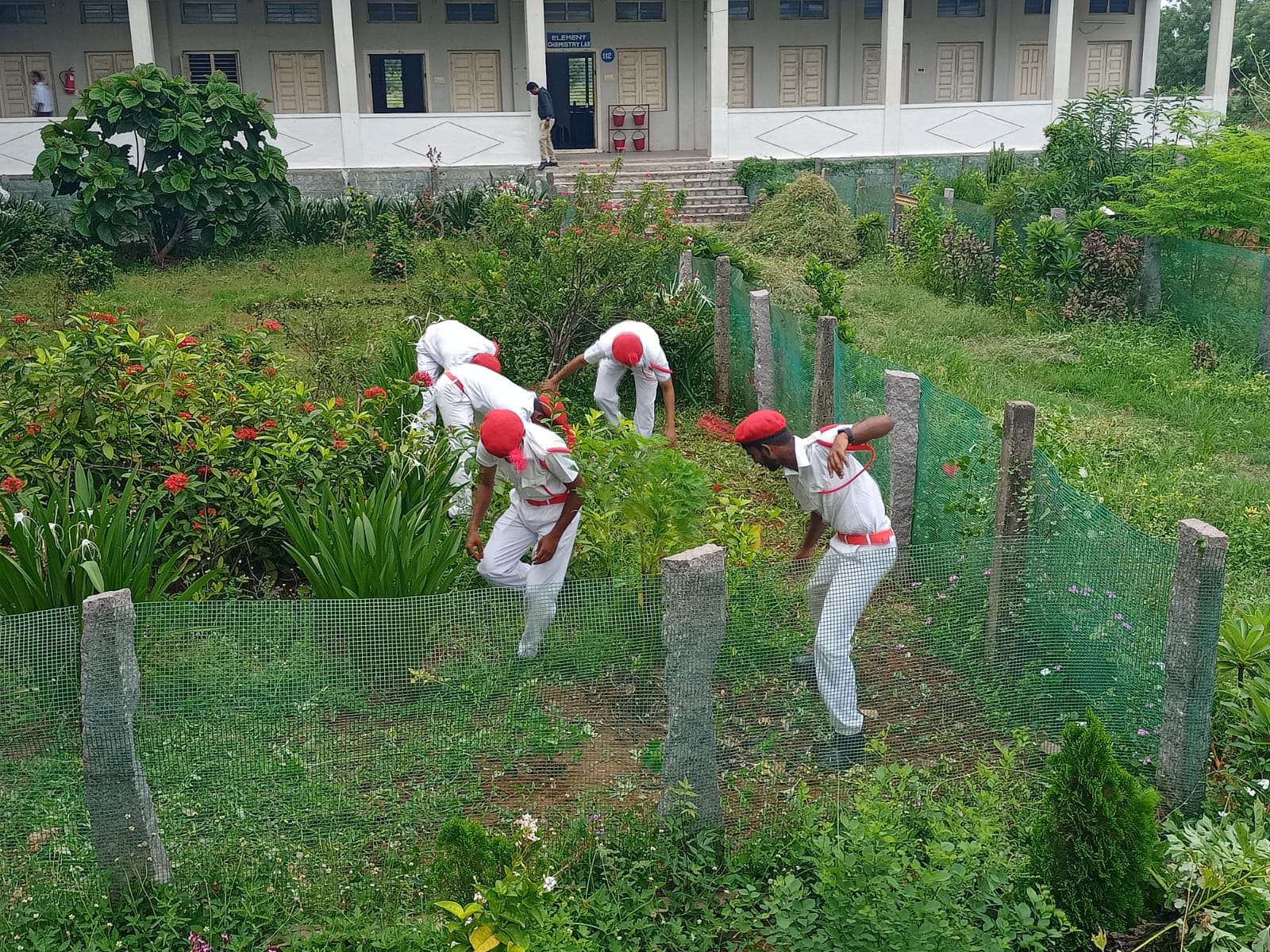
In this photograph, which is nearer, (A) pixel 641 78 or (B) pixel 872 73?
(A) pixel 641 78

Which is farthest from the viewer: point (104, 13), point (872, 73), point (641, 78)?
point (872, 73)

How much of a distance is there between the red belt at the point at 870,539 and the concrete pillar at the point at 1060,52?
836 inches

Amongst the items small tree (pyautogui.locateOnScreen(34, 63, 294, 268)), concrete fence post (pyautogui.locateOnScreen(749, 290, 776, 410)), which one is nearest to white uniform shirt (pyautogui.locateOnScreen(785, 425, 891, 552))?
concrete fence post (pyautogui.locateOnScreen(749, 290, 776, 410))

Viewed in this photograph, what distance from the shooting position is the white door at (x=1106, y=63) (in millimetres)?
28094

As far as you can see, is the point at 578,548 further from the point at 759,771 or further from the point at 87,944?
the point at 87,944

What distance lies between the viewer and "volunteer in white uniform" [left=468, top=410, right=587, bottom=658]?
5.96 metres

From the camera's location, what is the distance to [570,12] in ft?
84.3

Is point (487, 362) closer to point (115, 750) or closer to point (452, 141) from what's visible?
point (115, 750)

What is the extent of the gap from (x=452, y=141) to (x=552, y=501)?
57.9ft

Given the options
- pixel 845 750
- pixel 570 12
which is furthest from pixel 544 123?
pixel 845 750

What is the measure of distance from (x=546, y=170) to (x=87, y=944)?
19.3 m

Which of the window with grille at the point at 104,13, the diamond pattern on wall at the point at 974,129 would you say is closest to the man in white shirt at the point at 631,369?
the diamond pattern on wall at the point at 974,129

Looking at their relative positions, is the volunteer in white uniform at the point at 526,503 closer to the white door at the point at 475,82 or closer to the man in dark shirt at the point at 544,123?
the man in dark shirt at the point at 544,123

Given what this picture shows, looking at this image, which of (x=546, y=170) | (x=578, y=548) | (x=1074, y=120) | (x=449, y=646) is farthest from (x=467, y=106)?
(x=449, y=646)
